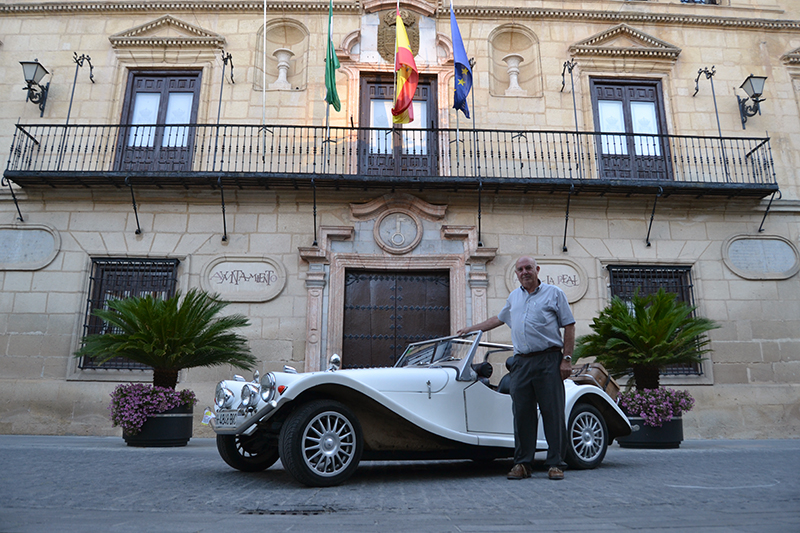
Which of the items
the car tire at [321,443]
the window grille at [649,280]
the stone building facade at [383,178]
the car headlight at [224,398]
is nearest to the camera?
the car tire at [321,443]

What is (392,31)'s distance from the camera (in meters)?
13.0

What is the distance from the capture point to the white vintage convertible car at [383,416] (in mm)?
4078

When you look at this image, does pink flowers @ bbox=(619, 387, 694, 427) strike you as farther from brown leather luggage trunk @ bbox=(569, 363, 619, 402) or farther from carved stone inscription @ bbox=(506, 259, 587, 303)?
carved stone inscription @ bbox=(506, 259, 587, 303)

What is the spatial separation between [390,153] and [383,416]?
27.4ft

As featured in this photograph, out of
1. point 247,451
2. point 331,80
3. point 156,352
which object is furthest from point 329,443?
point 331,80

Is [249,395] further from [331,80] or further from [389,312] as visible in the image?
[331,80]

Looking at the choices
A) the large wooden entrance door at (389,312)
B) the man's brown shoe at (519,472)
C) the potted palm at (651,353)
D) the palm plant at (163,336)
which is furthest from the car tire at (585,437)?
the large wooden entrance door at (389,312)

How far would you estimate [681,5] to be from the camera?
1335 cm

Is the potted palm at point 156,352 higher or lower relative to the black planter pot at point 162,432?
higher

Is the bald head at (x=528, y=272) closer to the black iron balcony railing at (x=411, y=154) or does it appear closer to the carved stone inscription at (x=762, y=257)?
the black iron balcony railing at (x=411, y=154)

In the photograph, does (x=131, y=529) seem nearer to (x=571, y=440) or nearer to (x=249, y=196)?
(x=571, y=440)

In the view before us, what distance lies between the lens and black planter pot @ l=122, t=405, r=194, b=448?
7.71 m

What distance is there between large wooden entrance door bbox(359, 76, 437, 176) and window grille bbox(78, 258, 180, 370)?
426 cm

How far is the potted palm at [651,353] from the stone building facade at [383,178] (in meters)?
2.93
